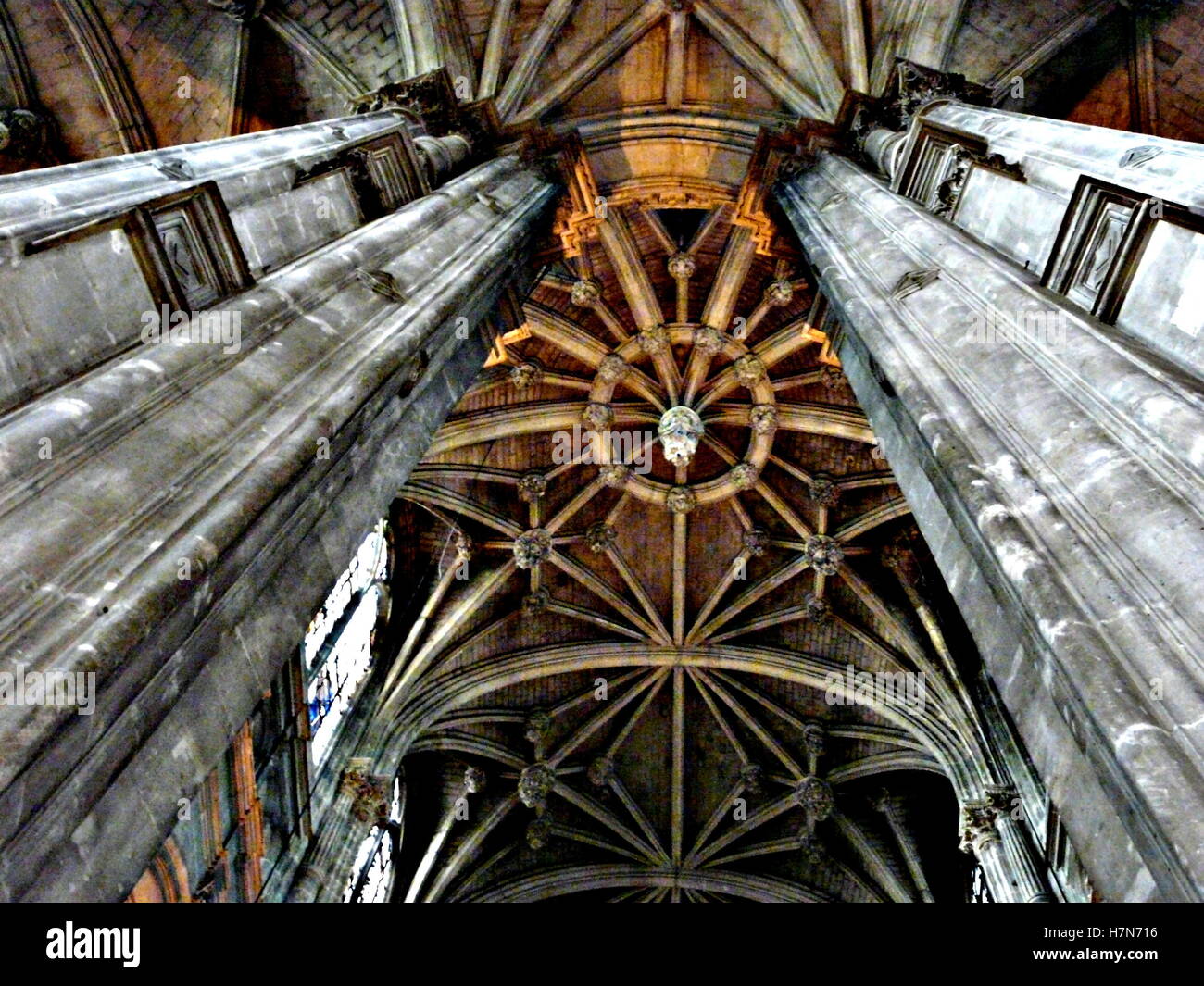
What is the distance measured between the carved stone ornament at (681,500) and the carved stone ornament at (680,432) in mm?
642

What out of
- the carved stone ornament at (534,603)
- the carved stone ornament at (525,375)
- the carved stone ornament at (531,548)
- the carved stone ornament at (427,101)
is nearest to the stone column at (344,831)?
the carved stone ornament at (531,548)

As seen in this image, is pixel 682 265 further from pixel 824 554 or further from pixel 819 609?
pixel 819 609

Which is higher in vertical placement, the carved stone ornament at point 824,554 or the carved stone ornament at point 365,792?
the carved stone ornament at point 824,554

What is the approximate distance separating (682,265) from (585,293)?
6.07ft

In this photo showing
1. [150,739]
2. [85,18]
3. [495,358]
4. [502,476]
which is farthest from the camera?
[502,476]

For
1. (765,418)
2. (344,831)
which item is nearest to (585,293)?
(765,418)

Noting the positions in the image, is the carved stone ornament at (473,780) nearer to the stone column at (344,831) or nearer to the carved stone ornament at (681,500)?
the stone column at (344,831)

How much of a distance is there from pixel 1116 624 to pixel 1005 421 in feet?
5.55

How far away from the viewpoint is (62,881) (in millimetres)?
3312

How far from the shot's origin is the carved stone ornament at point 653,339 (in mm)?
18516
